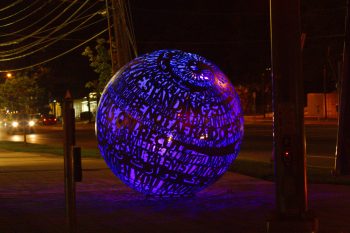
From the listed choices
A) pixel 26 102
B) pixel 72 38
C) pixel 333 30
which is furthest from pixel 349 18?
pixel 26 102

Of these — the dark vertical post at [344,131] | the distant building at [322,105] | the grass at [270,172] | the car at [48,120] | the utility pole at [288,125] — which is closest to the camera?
the utility pole at [288,125]

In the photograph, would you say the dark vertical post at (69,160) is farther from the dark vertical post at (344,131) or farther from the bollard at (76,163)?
the dark vertical post at (344,131)

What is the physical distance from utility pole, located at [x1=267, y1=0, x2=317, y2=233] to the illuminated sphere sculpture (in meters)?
2.34

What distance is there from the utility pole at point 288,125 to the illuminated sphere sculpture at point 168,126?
2.34 meters

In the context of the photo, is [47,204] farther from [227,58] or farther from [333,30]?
[227,58]

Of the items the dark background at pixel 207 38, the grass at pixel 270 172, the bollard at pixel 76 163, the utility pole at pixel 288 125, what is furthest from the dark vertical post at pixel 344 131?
the dark background at pixel 207 38

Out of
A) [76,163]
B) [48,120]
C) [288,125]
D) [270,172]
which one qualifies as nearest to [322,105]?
[48,120]

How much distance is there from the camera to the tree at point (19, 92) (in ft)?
177

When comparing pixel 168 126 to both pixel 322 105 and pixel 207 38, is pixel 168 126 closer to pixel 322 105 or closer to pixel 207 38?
pixel 322 105

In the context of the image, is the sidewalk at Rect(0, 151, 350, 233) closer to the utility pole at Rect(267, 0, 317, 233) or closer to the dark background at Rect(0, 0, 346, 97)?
the utility pole at Rect(267, 0, 317, 233)

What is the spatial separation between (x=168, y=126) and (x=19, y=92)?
4589 centimetres

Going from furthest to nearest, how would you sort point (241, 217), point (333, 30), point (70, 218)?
point (333, 30) < point (241, 217) < point (70, 218)

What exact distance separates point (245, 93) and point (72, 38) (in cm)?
2314

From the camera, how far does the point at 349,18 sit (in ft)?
49.4
